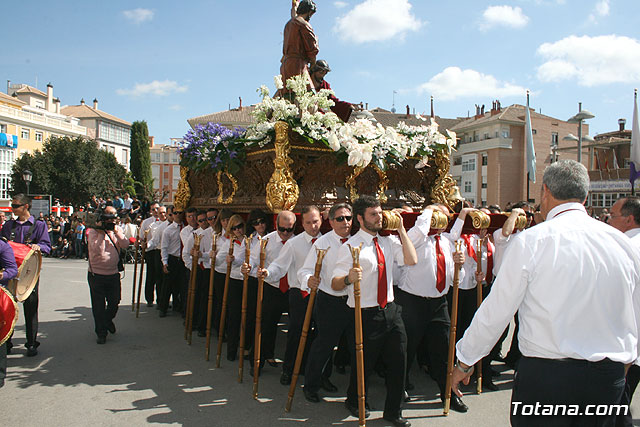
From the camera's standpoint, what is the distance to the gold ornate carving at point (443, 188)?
303 inches

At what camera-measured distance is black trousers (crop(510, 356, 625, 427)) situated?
2.33 m

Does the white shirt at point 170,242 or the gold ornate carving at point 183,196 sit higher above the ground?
the gold ornate carving at point 183,196

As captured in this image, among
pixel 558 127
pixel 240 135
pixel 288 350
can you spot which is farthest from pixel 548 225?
pixel 558 127

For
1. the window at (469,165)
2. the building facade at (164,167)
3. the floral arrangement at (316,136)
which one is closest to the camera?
the floral arrangement at (316,136)

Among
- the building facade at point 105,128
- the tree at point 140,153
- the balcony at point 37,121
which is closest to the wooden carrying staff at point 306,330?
the balcony at point 37,121

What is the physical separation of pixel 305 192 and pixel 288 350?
87.9 inches

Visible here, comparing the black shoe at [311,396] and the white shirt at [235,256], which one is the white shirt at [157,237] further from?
the black shoe at [311,396]

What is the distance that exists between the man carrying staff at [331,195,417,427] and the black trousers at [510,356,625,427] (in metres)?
2.08

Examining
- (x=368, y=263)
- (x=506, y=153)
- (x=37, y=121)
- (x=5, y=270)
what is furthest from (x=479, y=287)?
(x=37, y=121)

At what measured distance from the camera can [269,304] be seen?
20.1ft

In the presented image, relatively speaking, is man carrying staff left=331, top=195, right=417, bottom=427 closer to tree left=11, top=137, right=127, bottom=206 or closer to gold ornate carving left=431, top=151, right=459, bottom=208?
gold ornate carving left=431, top=151, right=459, bottom=208

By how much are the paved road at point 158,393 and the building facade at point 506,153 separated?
42.5 metres

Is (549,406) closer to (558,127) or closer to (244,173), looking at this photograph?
(244,173)

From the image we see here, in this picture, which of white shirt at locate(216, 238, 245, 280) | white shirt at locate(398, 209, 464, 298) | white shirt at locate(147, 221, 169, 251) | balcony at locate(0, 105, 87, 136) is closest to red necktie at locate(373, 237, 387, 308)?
white shirt at locate(398, 209, 464, 298)
